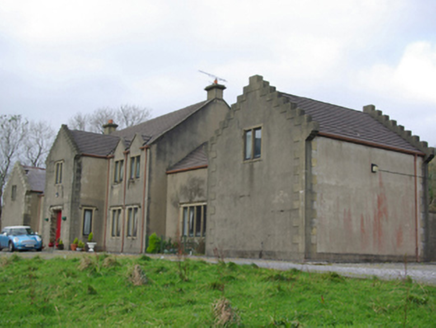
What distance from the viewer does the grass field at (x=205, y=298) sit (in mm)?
8250

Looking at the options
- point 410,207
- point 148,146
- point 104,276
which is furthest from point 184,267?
point 148,146

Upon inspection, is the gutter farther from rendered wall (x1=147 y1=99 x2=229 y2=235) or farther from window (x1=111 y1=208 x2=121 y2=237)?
window (x1=111 y1=208 x2=121 y2=237)

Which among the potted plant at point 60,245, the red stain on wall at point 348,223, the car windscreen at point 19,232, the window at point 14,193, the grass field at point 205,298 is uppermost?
the window at point 14,193

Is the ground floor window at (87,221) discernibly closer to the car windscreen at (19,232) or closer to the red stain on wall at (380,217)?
the car windscreen at (19,232)

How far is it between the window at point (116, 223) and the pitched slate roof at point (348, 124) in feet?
47.0

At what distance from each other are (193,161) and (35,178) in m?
24.1

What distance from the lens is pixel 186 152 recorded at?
31875 millimetres

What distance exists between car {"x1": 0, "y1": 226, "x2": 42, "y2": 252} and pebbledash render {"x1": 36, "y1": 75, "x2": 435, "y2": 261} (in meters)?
5.03

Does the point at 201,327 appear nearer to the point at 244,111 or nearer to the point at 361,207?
the point at 361,207

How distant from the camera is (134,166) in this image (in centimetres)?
3206

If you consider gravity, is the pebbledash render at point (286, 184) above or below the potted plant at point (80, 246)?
above

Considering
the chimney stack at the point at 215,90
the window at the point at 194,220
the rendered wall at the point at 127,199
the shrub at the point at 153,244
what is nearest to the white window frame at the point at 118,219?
the rendered wall at the point at 127,199

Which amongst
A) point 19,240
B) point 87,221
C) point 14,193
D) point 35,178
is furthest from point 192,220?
point 14,193

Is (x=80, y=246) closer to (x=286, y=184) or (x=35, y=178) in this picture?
(x=286, y=184)
